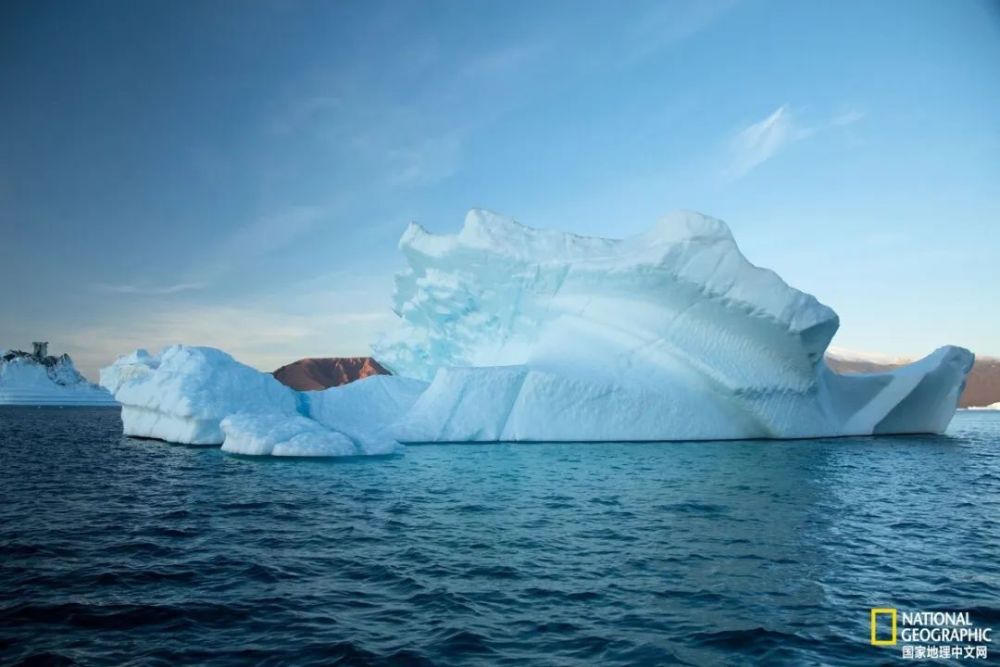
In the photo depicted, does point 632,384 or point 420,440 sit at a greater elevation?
point 632,384

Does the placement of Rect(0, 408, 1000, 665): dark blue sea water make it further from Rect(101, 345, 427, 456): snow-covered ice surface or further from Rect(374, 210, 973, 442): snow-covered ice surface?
Rect(374, 210, 973, 442): snow-covered ice surface

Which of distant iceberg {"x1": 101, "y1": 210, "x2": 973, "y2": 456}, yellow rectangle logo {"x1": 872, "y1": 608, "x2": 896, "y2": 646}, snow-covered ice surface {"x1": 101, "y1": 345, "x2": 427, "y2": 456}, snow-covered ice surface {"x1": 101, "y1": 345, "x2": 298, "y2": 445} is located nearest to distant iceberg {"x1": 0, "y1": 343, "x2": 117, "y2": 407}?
snow-covered ice surface {"x1": 101, "y1": 345, "x2": 427, "y2": 456}

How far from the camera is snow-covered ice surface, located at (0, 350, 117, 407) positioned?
7506cm

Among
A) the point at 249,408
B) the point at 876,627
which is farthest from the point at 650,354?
the point at 876,627

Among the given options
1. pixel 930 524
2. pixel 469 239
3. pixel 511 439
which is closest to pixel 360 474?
pixel 511 439

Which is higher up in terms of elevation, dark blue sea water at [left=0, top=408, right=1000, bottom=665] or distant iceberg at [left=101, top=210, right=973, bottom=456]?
distant iceberg at [left=101, top=210, right=973, bottom=456]

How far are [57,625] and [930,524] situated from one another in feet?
35.3

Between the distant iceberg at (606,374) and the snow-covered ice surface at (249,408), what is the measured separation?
2.7 inches

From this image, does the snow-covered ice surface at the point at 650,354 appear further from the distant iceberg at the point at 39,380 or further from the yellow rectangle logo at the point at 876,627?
the distant iceberg at the point at 39,380

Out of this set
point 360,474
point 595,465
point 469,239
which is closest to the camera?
point 360,474

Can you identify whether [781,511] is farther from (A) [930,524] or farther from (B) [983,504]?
(B) [983,504]

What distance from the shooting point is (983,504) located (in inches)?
424

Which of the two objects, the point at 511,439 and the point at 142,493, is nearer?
the point at 142,493

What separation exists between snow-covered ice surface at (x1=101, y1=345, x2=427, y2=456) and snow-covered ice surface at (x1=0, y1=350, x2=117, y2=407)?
211 feet
